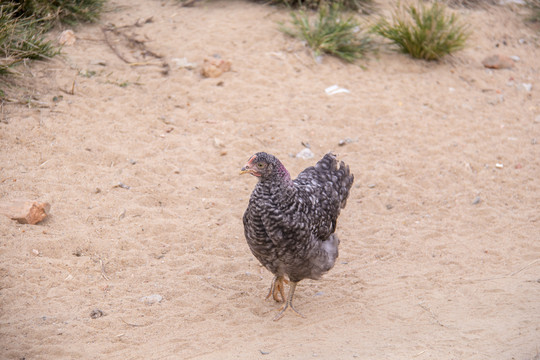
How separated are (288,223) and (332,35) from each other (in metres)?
5.16

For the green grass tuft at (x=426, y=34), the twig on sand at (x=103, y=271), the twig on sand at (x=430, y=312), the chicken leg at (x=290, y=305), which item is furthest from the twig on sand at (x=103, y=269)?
the green grass tuft at (x=426, y=34)

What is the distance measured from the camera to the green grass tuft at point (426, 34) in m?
8.74

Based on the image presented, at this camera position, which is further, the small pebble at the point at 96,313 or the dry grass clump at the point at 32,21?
the dry grass clump at the point at 32,21

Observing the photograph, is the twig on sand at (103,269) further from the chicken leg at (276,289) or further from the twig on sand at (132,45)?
the twig on sand at (132,45)

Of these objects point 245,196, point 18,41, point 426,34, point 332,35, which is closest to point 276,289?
point 245,196

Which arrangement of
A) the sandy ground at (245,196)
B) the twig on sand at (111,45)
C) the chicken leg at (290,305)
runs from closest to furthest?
the sandy ground at (245,196), the chicken leg at (290,305), the twig on sand at (111,45)

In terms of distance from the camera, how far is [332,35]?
338 inches

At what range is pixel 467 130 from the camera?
305 inches

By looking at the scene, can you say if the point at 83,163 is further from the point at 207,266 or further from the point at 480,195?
the point at 480,195

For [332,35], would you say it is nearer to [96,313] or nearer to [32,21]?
[32,21]

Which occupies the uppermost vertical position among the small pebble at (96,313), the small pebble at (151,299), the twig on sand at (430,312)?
the twig on sand at (430,312)

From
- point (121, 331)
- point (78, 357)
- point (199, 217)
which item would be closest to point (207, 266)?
point (199, 217)

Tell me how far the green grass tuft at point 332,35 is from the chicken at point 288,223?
170 inches

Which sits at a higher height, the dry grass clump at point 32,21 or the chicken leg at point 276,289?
the dry grass clump at point 32,21
